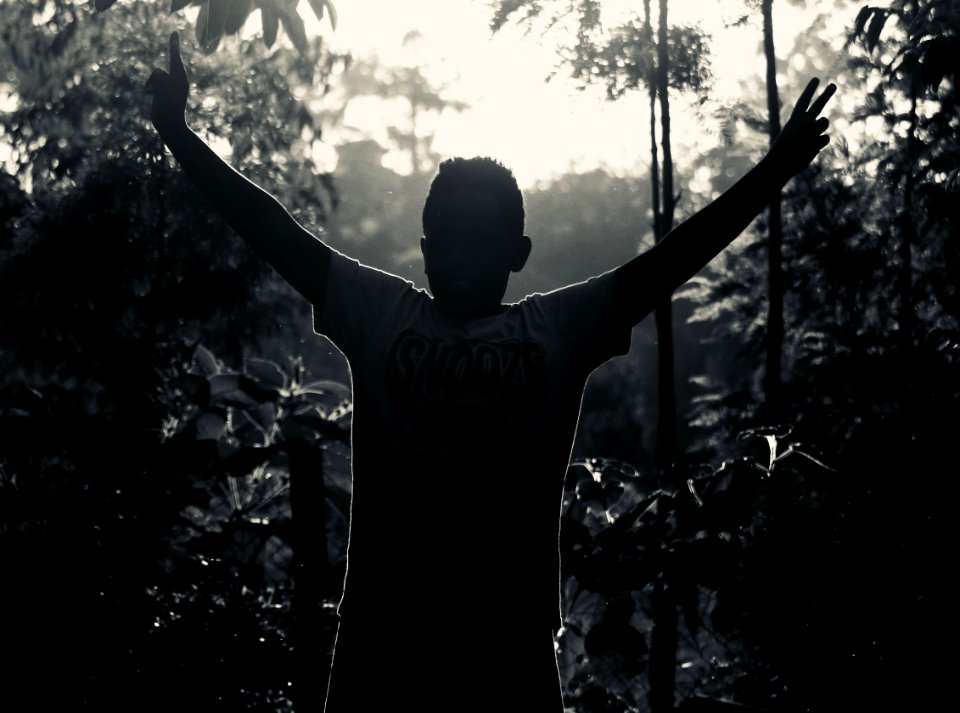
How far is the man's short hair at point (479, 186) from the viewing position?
191 cm

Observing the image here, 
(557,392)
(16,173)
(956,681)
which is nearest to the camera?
(557,392)

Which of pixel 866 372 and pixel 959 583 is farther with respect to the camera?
pixel 866 372

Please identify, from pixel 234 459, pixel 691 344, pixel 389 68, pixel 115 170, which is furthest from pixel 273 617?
pixel 389 68

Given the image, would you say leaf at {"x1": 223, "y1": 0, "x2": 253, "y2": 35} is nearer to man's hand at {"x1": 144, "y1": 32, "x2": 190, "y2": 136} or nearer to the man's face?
man's hand at {"x1": 144, "y1": 32, "x2": 190, "y2": 136}

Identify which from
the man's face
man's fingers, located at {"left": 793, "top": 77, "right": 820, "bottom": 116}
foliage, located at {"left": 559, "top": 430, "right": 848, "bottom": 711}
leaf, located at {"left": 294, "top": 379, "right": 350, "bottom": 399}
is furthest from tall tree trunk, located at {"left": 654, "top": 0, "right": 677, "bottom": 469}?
the man's face

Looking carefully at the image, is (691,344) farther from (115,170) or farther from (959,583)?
(959,583)

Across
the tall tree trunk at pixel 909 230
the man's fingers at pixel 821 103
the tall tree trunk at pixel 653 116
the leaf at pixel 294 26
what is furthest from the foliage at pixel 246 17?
the tall tree trunk at pixel 909 230

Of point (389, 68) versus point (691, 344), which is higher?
point (389, 68)

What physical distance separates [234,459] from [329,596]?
1.65ft

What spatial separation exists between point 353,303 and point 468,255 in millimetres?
210

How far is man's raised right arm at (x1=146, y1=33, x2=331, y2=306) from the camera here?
6.11 feet

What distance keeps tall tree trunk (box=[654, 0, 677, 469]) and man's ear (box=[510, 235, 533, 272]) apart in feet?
7.41

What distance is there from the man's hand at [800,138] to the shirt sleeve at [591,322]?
1.10 ft

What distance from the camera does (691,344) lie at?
2786 cm
